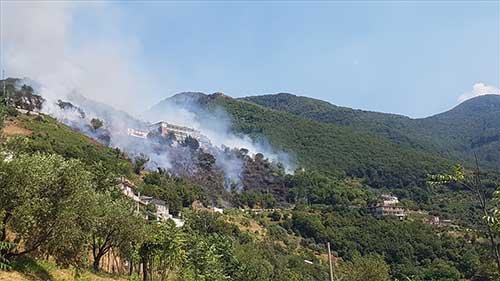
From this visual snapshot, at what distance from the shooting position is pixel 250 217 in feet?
433

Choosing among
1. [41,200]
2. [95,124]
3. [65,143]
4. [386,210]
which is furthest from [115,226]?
[95,124]

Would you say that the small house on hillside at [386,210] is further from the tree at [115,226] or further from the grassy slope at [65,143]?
the tree at [115,226]

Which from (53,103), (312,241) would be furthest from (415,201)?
(53,103)

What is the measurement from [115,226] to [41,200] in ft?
47.3

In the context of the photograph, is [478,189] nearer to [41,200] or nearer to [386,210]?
[41,200]

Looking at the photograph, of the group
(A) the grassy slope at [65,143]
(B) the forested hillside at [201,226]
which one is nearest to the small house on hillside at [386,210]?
(B) the forested hillside at [201,226]

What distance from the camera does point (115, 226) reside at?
34.3m

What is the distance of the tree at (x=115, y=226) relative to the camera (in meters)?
33.2

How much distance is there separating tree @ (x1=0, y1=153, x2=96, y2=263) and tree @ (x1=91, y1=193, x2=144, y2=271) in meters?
9.46

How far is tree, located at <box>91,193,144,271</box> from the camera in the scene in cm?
3322

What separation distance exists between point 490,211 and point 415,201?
184m

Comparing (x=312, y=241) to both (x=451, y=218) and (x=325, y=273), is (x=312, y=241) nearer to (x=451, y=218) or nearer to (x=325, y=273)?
(x=325, y=273)

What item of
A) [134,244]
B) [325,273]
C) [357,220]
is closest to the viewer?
[134,244]

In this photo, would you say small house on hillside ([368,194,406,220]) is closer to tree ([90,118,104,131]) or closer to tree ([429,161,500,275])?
tree ([90,118,104,131])
